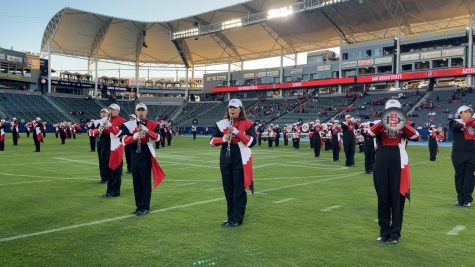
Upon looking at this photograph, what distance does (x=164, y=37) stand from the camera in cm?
7312

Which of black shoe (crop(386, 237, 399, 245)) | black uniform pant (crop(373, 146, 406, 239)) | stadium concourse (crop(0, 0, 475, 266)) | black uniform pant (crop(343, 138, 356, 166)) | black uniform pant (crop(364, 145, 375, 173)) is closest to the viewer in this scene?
stadium concourse (crop(0, 0, 475, 266))

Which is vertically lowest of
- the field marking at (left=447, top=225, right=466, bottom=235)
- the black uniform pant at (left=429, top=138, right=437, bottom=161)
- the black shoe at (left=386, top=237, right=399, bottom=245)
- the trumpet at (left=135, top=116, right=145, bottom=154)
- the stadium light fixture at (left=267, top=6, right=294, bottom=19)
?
the field marking at (left=447, top=225, right=466, bottom=235)

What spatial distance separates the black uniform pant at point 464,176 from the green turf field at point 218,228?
42cm

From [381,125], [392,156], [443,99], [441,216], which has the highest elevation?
[443,99]

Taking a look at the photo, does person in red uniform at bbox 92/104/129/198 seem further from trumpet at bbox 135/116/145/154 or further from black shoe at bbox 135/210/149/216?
black shoe at bbox 135/210/149/216

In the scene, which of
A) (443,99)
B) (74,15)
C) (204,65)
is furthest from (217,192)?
(204,65)

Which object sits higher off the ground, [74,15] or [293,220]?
[74,15]

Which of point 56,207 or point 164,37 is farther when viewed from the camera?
point 164,37

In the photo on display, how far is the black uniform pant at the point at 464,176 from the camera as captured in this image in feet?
28.5

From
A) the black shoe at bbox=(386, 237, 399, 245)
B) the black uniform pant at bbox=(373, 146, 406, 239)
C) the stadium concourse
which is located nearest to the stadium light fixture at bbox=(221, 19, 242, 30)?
the stadium concourse

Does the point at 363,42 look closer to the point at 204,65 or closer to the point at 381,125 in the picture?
the point at 204,65

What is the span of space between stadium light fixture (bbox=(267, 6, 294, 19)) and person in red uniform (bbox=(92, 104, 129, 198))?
43.4 meters

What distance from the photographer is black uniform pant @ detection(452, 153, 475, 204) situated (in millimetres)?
8695

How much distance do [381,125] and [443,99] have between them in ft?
163
